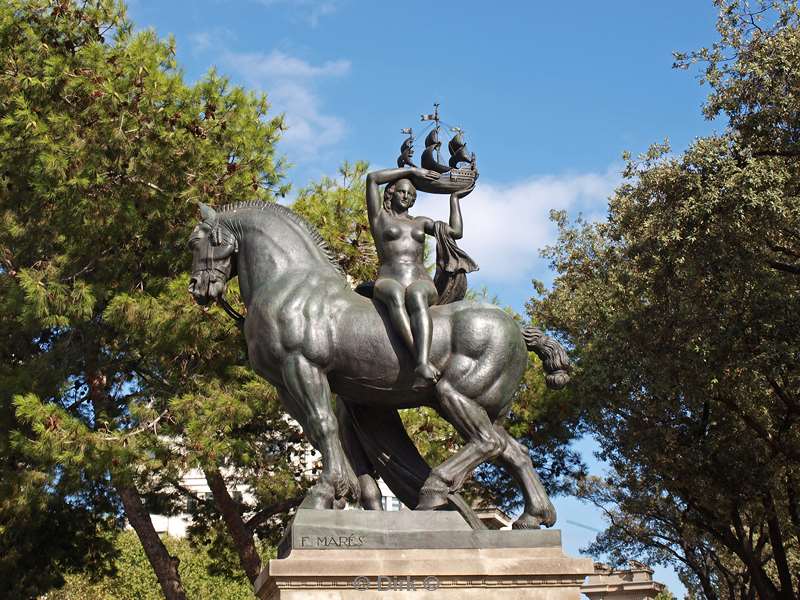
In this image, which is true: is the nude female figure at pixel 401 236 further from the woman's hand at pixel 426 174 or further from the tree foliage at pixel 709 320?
the tree foliage at pixel 709 320

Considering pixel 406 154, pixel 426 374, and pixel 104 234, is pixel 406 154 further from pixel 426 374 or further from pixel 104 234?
pixel 104 234

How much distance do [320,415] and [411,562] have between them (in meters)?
1.37

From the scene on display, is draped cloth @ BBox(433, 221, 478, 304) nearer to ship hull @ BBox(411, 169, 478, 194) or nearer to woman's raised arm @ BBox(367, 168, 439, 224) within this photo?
ship hull @ BBox(411, 169, 478, 194)

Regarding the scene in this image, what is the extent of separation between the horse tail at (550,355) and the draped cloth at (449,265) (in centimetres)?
71

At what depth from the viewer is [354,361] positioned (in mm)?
8305

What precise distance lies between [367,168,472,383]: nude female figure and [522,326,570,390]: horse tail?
1009mm

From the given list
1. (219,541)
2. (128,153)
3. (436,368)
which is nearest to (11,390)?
(128,153)

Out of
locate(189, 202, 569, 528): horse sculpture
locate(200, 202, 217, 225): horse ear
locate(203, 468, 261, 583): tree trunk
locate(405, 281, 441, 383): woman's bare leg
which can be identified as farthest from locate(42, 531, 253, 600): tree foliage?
locate(405, 281, 441, 383): woman's bare leg

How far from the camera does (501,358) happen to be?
8.42 meters

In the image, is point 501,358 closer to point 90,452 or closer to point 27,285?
point 90,452

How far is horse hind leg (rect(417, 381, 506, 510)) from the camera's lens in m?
8.16

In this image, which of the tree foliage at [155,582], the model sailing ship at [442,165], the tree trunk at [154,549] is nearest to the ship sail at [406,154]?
the model sailing ship at [442,165]

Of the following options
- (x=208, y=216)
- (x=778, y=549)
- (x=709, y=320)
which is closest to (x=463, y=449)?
(x=208, y=216)

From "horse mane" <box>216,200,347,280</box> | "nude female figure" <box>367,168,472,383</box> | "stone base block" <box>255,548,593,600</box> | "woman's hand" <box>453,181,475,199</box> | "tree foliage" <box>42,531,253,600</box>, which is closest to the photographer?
"stone base block" <box>255,548,593,600</box>
